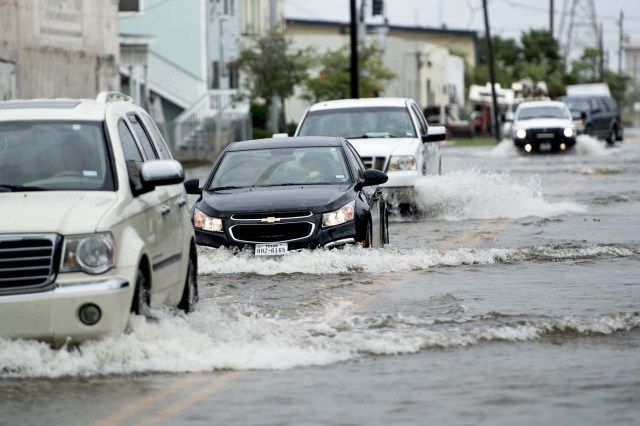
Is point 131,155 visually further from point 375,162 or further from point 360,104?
point 360,104

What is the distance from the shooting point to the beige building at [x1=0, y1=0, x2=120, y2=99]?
1483 inches

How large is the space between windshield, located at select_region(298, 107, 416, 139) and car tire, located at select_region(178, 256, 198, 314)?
11821 millimetres

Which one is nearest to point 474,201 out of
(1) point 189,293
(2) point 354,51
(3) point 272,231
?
(3) point 272,231

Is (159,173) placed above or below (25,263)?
above

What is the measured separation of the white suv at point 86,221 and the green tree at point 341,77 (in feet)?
183

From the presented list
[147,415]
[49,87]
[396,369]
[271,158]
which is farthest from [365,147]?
[49,87]

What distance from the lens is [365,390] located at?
8.57 metres

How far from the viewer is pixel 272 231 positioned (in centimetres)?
1543

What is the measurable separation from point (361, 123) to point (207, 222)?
8641mm

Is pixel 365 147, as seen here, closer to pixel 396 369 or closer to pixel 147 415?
pixel 396 369

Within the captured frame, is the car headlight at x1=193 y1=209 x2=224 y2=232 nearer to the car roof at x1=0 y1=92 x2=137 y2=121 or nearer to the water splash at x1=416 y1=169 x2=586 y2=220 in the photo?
the car roof at x1=0 y1=92 x2=137 y2=121

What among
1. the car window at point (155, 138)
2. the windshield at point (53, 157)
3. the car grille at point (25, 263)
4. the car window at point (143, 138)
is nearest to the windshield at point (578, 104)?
the car window at point (155, 138)

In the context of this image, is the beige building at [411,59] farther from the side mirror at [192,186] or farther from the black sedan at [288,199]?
the side mirror at [192,186]

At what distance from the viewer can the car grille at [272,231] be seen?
15.4 meters
